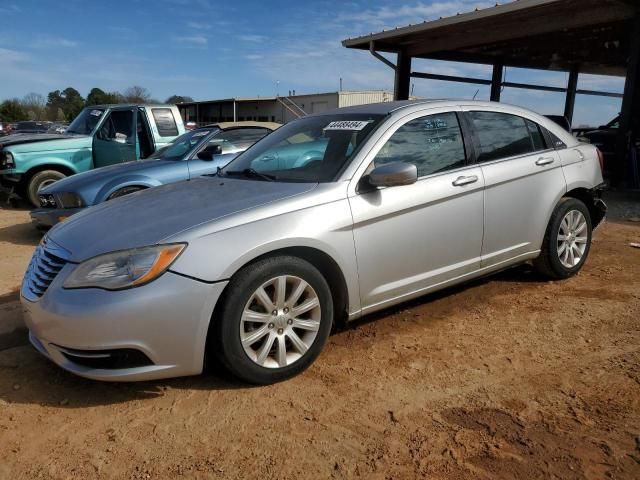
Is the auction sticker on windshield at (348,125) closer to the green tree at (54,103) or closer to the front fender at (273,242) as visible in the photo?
the front fender at (273,242)

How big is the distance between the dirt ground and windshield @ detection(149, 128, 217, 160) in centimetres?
359

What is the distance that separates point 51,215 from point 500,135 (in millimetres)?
5103

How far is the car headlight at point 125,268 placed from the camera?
255 cm

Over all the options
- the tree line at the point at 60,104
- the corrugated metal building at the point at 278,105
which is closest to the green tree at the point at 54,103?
the tree line at the point at 60,104

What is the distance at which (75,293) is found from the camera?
8.47ft

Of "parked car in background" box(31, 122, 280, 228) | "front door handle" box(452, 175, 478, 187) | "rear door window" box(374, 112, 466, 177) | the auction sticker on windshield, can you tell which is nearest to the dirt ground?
"front door handle" box(452, 175, 478, 187)

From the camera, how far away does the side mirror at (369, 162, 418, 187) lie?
308 centimetres

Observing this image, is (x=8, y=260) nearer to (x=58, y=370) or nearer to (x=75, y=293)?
(x=58, y=370)

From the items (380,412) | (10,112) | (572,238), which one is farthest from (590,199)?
(10,112)

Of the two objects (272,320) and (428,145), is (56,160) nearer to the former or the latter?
(428,145)

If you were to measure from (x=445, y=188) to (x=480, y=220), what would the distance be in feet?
1.38

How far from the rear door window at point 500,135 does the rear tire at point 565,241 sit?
0.64 m

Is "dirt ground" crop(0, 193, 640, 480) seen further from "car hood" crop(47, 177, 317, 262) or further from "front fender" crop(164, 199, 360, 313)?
"car hood" crop(47, 177, 317, 262)

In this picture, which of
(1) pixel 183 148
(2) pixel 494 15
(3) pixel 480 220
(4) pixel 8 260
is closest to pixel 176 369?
(3) pixel 480 220
